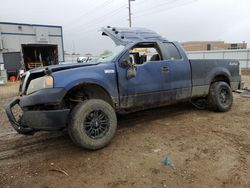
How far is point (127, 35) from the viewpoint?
17.8 feet

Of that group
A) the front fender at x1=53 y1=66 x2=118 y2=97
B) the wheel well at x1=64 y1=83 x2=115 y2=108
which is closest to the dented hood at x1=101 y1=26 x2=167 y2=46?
the front fender at x1=53 y1=66 x2=118 y2=97

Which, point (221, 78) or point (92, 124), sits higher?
point (221, 78)

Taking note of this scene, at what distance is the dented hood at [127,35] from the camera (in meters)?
5.21

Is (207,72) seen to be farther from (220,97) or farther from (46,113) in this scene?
(46,113)

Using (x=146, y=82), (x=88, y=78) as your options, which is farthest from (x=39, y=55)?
(x=88, y=78)

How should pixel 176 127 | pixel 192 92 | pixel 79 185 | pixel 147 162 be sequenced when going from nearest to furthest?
1. pixel 79 185
2. pixel 147 162
3. pixel 176 127
4. pixel 192 92

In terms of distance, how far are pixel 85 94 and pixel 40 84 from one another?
2.63 ft

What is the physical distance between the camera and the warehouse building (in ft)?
70.0

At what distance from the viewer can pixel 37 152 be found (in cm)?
413

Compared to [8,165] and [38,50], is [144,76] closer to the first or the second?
[8,165]

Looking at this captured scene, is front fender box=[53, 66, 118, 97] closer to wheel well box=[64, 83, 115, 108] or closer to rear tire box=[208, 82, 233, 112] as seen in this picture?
wheel well box=[64, 83, 115, 108]

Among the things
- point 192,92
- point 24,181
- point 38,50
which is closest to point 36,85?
point 24,181

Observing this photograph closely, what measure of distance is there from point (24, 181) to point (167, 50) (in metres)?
3.78

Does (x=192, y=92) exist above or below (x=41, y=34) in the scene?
below
